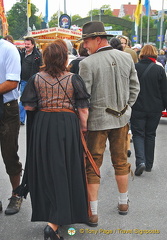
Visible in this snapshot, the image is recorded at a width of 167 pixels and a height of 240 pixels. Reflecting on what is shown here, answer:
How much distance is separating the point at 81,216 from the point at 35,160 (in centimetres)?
65

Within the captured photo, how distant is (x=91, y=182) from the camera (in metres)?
3.70

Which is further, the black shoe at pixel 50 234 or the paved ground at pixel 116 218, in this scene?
the paved ground at pixel 116 218

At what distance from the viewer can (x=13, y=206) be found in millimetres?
3965

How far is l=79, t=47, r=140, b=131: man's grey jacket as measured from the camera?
3.54m

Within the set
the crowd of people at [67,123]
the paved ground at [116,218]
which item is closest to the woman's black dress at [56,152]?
the crowd of people at [67,123]

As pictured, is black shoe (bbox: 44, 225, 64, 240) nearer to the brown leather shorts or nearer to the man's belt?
the brown leather shorts

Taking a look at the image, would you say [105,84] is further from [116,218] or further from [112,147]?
[116,218]

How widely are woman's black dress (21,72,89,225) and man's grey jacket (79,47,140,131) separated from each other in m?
0.26

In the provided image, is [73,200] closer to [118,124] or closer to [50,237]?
[50,237]

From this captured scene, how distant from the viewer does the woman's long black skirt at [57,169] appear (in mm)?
Answer: 3230

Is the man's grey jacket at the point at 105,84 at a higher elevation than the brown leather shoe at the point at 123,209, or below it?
higher

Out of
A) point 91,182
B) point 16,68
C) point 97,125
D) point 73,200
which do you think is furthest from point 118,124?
point 16,68

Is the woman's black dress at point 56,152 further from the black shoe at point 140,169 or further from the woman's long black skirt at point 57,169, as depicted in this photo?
the black shoe at point 140,169

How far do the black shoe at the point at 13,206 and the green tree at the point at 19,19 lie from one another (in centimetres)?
9526
